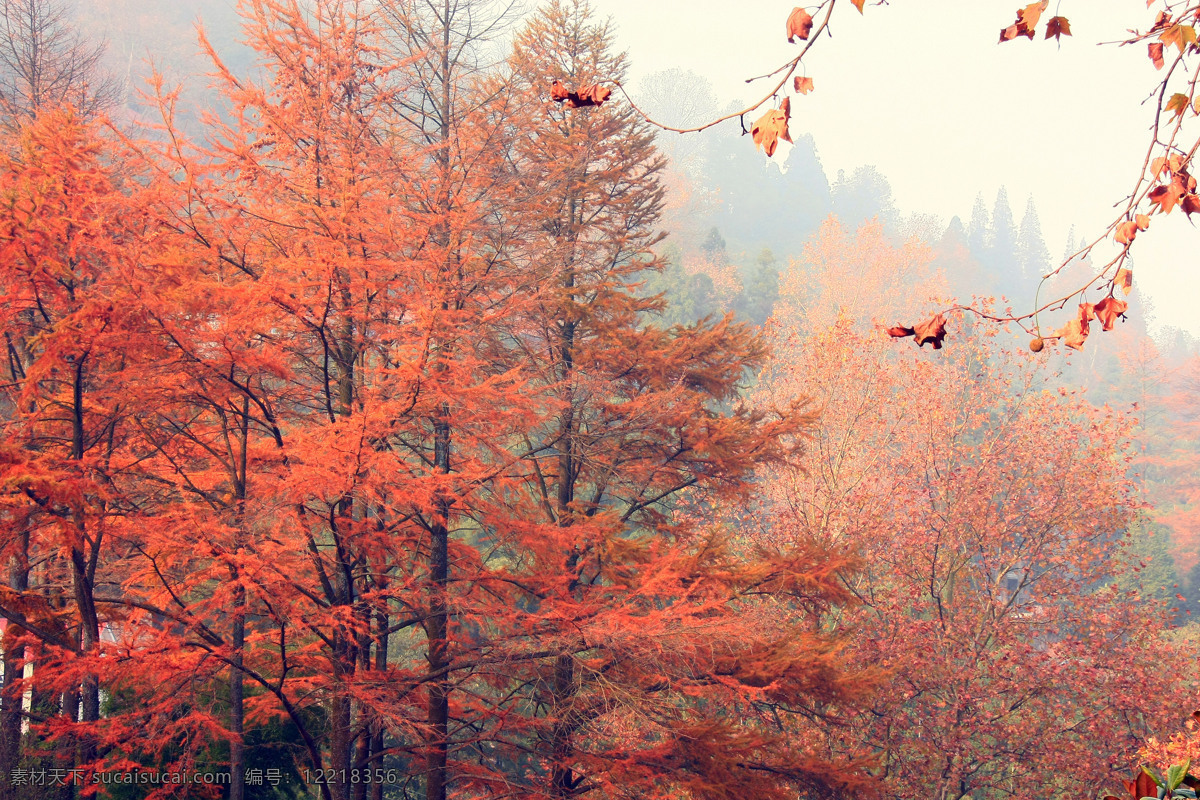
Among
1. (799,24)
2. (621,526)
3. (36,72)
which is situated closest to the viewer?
(799,24)

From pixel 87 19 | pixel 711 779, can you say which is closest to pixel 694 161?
pixel 87 19

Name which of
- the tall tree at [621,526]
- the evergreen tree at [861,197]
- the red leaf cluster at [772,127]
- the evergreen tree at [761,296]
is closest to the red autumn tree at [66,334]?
the tall tree at [621,526]

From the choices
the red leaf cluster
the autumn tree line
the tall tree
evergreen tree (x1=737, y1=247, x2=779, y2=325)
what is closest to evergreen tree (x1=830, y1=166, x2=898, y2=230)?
evergreen tree (x1=737, y1=247, x2=779, y2=325)

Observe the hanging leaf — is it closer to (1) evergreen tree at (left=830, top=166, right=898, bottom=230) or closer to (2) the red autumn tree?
(2) the red autumn tree

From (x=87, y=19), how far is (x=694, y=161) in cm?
5144

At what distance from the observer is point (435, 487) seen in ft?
21.4

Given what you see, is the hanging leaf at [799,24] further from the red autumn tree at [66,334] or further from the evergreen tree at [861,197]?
the evergreen tree at [861,197]

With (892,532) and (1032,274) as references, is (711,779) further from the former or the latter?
(1032,274)

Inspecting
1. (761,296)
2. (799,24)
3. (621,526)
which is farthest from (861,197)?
(799,24)

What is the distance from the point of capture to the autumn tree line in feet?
20.2

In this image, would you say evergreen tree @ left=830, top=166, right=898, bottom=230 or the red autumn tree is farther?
evergreen tree @ left=830, top=166, right=898, bottom=230

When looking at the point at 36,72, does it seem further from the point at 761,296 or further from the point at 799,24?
the point at 761,296

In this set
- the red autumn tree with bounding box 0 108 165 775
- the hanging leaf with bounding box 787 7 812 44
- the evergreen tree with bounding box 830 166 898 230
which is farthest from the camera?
the evergreen tree with bounding box 830 166 898 230

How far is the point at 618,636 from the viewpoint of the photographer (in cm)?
684
